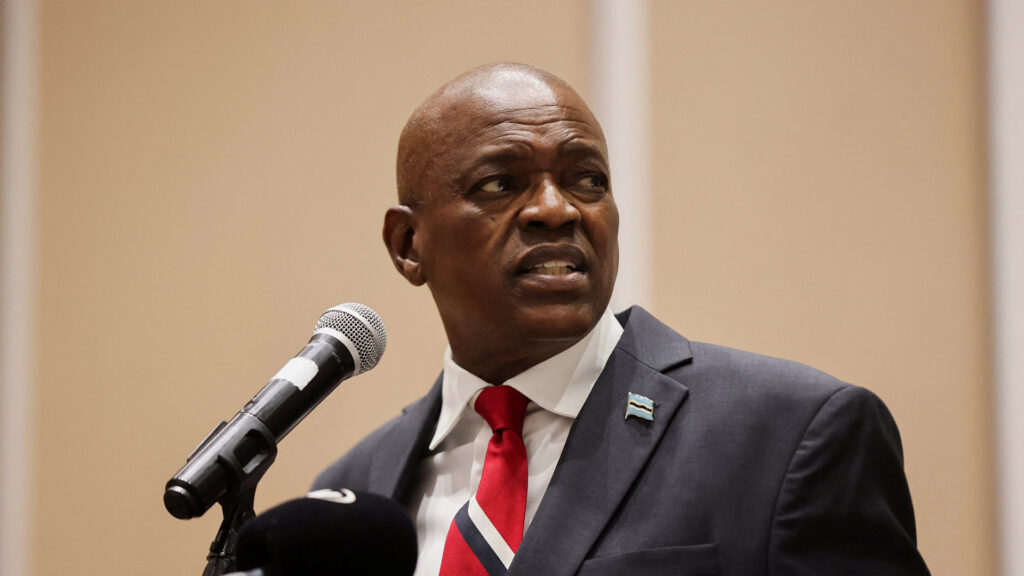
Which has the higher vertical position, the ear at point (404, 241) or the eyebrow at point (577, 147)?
the eyebrow at point (577, 147)

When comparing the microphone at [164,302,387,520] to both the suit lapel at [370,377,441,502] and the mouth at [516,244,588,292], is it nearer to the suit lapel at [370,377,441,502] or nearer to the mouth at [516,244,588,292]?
the mouth at [516,244,588,292]

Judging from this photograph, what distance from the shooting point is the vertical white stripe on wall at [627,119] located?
9.95ft

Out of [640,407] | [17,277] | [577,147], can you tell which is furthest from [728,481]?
→ [17,277]

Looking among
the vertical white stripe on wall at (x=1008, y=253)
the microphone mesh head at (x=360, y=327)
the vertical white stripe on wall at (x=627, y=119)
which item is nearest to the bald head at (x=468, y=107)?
the microphone mesh head at (x=360, y=327)

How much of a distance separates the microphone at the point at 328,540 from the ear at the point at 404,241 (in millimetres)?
908

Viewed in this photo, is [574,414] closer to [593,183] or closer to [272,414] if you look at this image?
[593,183]

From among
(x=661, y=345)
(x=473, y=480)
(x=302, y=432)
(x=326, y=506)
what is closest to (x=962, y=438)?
(x=661, y=345)

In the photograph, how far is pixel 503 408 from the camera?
79.0 inches

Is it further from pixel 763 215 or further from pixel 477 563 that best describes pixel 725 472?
pixel 763 215

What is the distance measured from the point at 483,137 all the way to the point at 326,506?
95 cm

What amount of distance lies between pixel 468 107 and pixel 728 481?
2.86 feet

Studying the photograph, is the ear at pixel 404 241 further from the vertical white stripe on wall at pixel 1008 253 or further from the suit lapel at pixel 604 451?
the vertical white stripe on wall at pixel 1008 253

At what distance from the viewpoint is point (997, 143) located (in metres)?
2.87

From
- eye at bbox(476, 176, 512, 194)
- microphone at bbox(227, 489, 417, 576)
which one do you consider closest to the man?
eye at bbox(476, 176, 512, 194)
